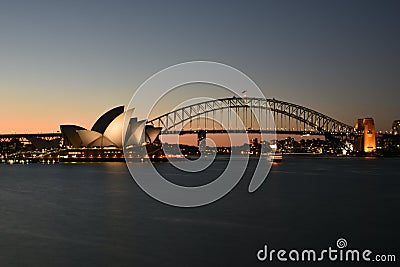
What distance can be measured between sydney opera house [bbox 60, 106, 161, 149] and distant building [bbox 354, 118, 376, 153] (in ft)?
164

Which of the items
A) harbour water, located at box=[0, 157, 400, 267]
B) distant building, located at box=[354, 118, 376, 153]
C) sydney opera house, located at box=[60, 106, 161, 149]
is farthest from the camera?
distant building, located at box=[354, 118, 376, 153]

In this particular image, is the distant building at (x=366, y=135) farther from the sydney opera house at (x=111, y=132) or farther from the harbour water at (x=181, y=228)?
the harbour water at (x=181, y=228)

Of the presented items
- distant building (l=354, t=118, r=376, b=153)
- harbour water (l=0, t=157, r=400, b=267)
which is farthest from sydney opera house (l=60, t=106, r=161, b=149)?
harbour water (l=0, t=157, r=400, b=267)

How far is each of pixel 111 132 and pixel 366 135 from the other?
6024cm

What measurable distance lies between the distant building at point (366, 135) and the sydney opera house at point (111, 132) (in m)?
50.1

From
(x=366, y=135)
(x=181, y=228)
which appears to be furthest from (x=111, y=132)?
(x=181, y=228)

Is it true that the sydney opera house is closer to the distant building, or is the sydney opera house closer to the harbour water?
the distant building

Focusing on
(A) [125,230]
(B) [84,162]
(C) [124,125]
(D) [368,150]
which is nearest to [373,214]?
(A) [125,230]

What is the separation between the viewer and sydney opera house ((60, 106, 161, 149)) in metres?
80.1

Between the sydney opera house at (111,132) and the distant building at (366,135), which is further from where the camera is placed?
the distant building at (366,135)

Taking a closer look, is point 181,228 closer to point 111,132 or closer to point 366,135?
point 111,132

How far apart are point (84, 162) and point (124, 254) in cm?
7718

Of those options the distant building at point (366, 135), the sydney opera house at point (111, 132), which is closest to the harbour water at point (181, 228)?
the sydney opera house at point (111, 132)

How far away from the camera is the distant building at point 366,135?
364 ft
